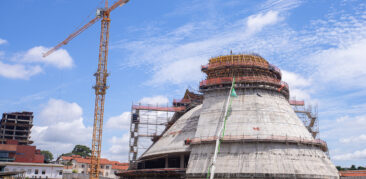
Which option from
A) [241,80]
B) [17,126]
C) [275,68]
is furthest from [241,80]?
[17,126]

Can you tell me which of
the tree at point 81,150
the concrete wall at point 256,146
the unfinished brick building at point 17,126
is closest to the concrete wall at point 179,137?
the concrete wall at point 256,146

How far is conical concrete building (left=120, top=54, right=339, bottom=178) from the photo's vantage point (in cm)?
4878

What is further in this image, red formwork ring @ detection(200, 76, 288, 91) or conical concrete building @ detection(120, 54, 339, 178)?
red formwork ring @ detection(200, 76, 288, 91)

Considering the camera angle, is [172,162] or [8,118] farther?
[8,118]

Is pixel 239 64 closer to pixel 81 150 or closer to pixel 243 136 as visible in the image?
pixel 243 136

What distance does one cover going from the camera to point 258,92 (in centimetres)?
6056

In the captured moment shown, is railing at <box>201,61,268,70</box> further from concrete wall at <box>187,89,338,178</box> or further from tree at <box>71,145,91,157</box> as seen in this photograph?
tree at <box>71,145,91,157</box>

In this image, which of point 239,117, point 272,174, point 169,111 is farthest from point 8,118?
point 272,174

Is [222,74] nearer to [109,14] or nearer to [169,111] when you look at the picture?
[169,111]

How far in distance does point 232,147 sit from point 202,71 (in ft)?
72.3

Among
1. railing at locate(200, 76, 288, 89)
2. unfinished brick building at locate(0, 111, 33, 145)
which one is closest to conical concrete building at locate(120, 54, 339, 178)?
railing at locate(200, 76, 288, 89)

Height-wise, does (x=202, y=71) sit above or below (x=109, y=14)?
below

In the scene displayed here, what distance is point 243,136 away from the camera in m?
51.2

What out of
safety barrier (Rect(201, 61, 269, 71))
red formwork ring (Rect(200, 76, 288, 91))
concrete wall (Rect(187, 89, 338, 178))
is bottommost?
concrete wall (Rect(187, 89, 338, 178))
